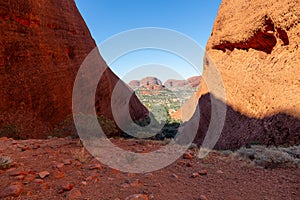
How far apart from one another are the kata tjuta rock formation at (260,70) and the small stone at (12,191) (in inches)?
386

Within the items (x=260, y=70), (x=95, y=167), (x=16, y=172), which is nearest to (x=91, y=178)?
(x=95, y=167)

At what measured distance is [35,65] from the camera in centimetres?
1406

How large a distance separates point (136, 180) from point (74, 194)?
0.97 m

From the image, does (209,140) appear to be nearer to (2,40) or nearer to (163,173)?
(163,173)

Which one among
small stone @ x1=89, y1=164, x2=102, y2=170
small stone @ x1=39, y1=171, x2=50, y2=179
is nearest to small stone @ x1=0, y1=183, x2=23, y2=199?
small stone @ x1=39, y1=171, x2=50, y2=179

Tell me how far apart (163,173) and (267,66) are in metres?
12.3

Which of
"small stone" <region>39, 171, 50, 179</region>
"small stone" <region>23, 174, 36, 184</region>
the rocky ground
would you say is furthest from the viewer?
"small stone" <region>39, 171, 50, 179</region>

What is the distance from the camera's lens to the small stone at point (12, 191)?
8.06ft

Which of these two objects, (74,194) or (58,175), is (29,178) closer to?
(58,175)

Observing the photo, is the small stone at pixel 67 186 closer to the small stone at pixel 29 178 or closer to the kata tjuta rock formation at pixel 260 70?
the small stone at pixel 29 178

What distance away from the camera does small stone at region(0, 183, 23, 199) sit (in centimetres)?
246

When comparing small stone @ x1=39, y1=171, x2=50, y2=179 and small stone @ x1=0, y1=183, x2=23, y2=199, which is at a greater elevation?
small stone @ x1=0, y1=183, x2=23, y2=199

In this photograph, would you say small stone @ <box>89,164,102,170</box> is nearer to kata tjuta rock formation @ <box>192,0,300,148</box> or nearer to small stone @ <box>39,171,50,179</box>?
small stone @ <box>39,171,50,179</box>

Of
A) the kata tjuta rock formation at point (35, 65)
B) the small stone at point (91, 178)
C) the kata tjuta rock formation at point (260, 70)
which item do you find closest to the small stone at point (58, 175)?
the small stone at point (91, 178)
